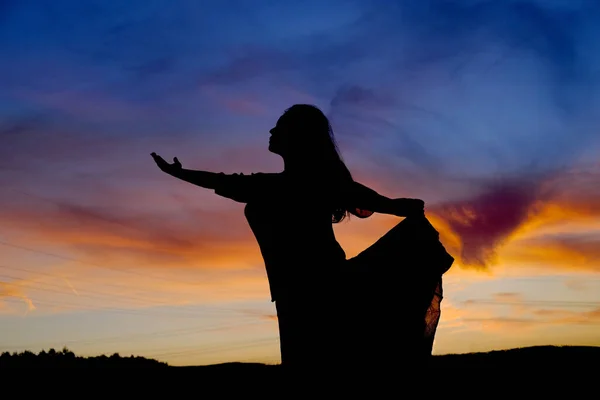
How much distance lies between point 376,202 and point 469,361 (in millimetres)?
6291

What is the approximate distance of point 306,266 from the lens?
577cm

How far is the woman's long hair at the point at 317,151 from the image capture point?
5.93 meters

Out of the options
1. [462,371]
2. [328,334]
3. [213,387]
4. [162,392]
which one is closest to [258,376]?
[213,387]

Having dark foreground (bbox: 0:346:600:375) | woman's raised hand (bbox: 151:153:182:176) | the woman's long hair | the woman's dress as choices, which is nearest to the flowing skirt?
the woman's dress

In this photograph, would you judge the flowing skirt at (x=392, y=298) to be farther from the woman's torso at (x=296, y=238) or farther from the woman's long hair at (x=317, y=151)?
the woman's long hair at (x=317, y=151)

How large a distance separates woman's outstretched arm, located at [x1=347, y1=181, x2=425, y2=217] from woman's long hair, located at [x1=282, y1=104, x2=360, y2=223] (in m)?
0.10

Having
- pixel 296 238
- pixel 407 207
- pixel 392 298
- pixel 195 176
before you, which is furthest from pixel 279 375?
pixel 195 176

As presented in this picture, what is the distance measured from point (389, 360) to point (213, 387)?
15.2 feet

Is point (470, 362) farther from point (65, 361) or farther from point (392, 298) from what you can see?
point (65, 361)

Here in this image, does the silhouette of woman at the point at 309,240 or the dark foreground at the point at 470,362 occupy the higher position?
the silhouette of woman at the point at 309,240

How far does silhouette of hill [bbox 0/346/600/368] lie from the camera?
10148mm

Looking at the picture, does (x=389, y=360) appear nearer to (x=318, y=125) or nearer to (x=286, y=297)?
(x=286, y=297)

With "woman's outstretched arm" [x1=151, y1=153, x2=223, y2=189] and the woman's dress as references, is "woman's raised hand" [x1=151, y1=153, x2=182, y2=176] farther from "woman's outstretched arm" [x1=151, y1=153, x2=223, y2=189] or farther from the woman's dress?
the woman's dress

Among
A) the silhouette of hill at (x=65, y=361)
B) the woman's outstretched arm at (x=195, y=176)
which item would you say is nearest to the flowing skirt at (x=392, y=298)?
the woman's outstretched arm at (x=195, y=176)
